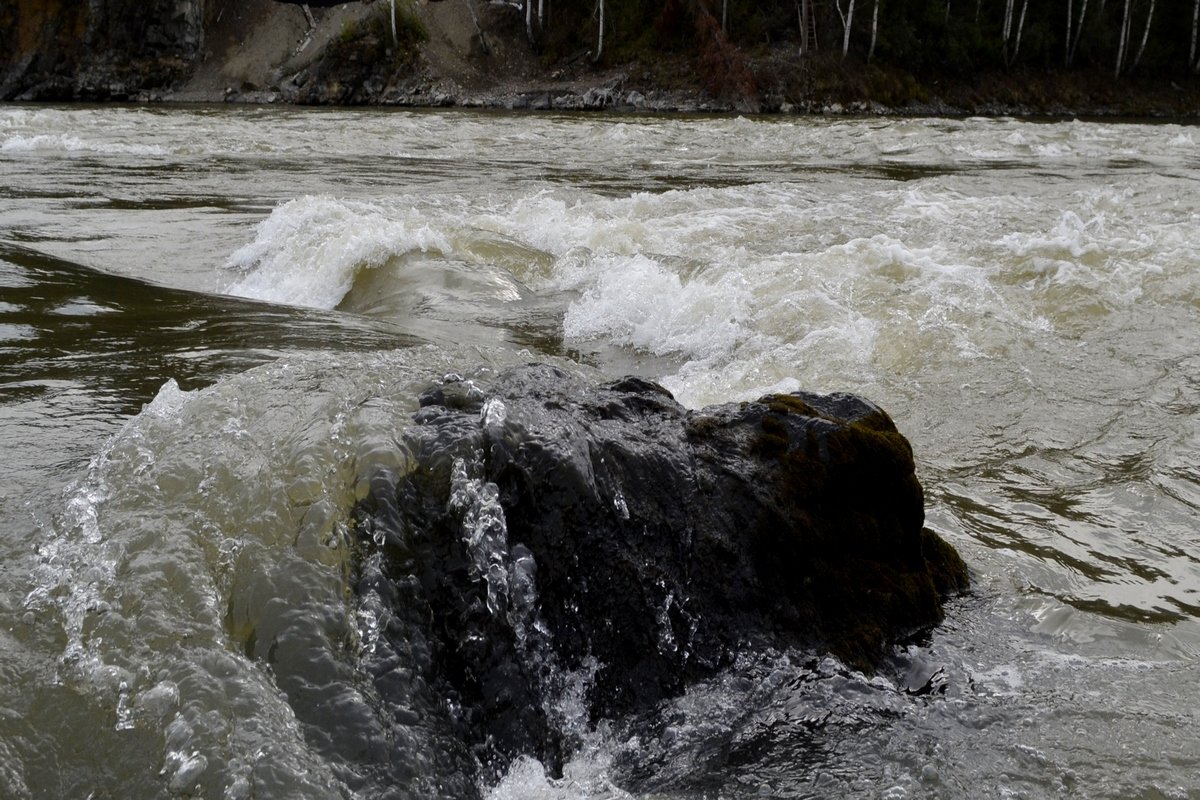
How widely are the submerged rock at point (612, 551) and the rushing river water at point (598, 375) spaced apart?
101 millimetres

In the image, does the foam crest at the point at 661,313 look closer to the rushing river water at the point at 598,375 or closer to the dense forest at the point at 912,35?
the rushing river water at the point at 598,375

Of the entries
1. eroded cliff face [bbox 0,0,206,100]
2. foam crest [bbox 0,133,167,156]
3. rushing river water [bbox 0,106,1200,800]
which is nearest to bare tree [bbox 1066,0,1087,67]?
rushing river water [bbox 0,106,1200,800]

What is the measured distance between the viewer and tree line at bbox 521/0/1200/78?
108ft

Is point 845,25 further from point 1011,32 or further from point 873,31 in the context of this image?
point 1011,32

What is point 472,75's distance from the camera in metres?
33.1

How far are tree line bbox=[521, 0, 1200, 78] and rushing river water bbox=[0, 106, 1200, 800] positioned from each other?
77.7 feet

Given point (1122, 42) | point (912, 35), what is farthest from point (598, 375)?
point (1122, 42)

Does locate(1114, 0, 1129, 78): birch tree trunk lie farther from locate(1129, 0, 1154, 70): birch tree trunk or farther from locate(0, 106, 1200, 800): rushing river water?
locate(0, 106, 1200, 800): rushing river water

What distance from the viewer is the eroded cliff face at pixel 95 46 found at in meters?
32.8

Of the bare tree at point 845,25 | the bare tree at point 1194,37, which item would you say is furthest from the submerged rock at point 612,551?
the bare tree at point 1194,37

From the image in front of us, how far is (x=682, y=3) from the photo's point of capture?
110ft

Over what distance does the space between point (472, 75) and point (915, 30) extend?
50.3ft

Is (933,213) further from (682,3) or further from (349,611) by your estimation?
(682,3)

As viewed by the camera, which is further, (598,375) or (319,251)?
(319,251)
